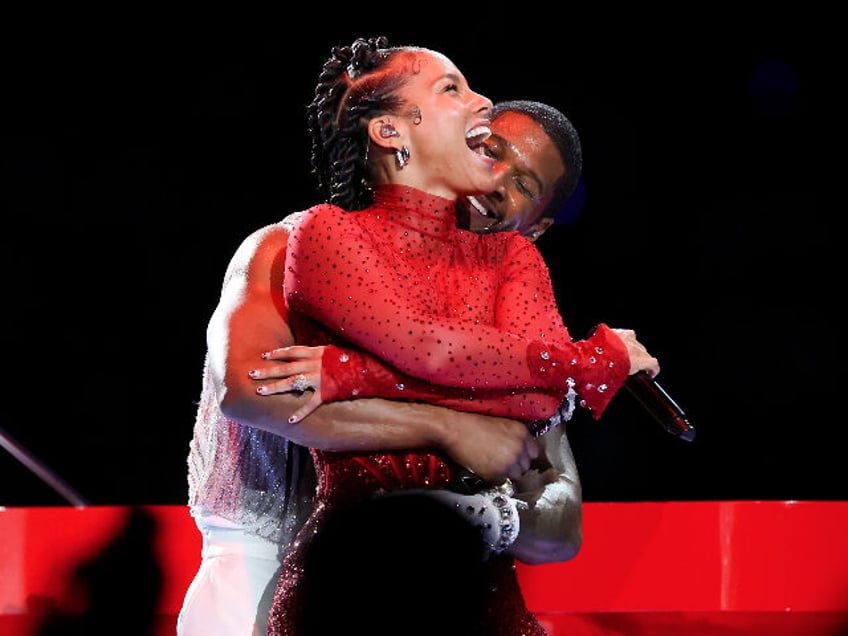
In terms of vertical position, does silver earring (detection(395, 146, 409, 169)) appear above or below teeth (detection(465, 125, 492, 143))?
below

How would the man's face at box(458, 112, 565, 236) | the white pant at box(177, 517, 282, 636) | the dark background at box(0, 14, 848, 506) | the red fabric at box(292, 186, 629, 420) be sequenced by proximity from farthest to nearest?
the dark background at box(0, 14, 848, 506) < the man's face at box(458, 112, 565, 236) < the white pant at box(177, 517, 282, 636) < the red fabric at box(292, 186, 629, 420)

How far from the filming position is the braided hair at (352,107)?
1.41 meters

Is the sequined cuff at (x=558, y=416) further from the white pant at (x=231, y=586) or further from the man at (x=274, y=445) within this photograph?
the white pant at (x=231, y=586)

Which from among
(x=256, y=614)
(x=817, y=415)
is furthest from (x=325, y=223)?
(x=817, y=415)

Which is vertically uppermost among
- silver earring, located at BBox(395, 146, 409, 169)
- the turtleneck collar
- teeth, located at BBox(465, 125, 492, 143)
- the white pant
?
teeth, located at BBox(465, 125, 492, 143)

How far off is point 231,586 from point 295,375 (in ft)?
1.40

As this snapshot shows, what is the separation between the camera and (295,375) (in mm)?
1258

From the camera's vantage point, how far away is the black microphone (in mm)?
1341

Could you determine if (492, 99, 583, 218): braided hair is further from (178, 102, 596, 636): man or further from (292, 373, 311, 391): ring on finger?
(292, 373, 311, 391): ring on finger

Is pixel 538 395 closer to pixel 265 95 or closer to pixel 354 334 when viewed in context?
pixel 354 334

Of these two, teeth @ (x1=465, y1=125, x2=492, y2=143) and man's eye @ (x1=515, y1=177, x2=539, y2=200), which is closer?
teeth @ (x1=465, y1=125, x2=492, y2=143)

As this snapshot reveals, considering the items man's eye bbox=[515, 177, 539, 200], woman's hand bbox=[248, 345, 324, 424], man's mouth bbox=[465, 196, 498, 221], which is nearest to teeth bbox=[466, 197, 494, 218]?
man's mouth bbox=[465, 196, 498, 221]

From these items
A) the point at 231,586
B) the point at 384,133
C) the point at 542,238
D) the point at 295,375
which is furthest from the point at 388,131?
the point at 542,238

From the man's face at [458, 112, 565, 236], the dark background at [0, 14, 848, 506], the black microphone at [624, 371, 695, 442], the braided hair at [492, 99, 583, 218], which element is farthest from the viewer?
the dark background at [0, 14, 848, 506]
